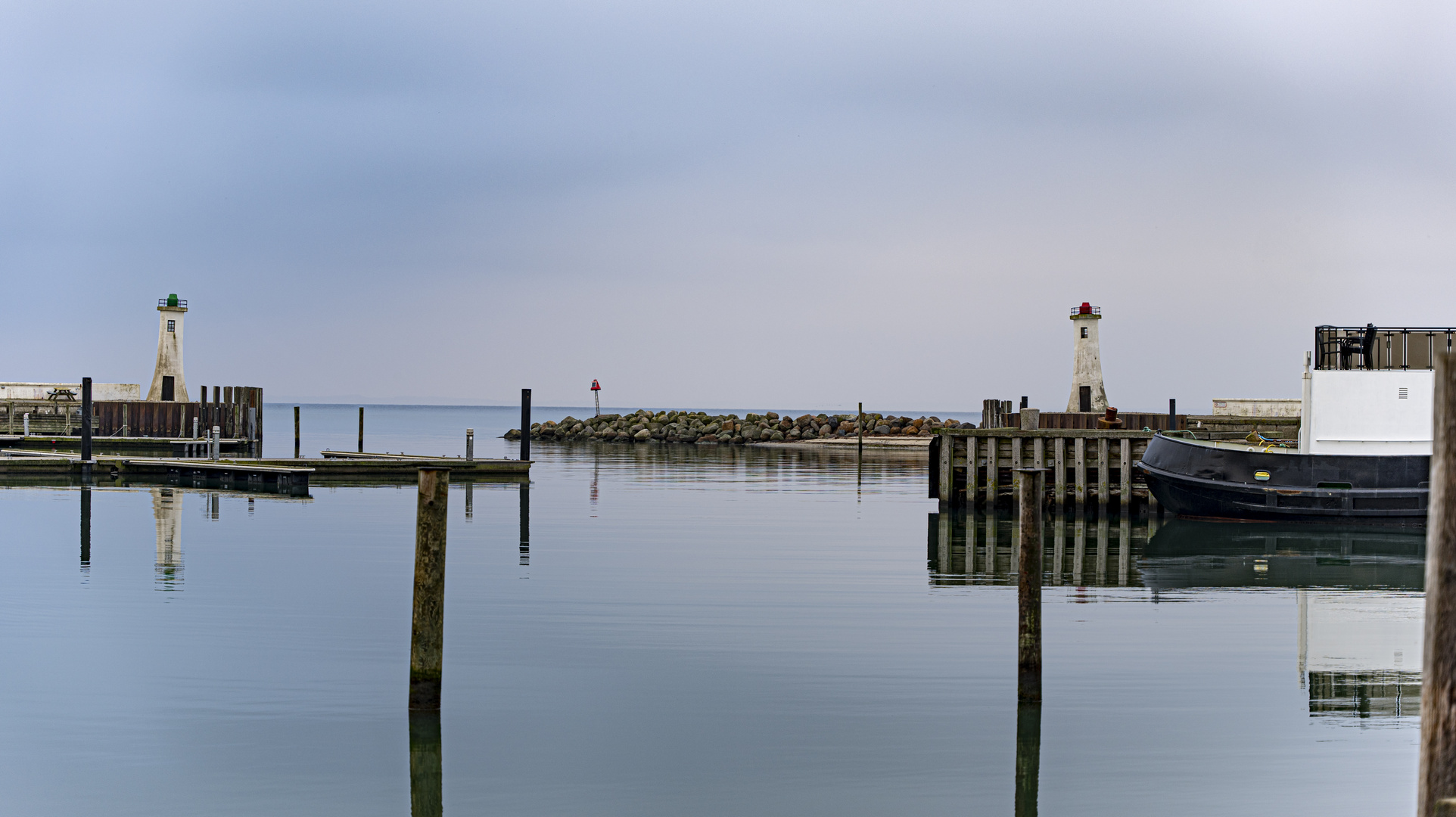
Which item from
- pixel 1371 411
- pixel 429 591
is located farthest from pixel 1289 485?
pixel 429 591

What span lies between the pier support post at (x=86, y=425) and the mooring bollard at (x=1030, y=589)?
3256 centimetres

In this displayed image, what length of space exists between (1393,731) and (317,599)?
13.1m

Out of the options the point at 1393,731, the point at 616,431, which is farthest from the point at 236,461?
the point at 616,431

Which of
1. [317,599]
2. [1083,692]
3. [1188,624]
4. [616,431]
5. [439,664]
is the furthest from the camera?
[616,431]

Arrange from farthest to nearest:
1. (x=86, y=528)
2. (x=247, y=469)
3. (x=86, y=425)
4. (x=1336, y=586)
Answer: (x=86, y=425), (x=247, y=469), (x=86, y=528), (x=1336, y=586)

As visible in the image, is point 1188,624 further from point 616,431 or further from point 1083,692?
point 616,431

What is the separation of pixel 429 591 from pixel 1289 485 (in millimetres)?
20557

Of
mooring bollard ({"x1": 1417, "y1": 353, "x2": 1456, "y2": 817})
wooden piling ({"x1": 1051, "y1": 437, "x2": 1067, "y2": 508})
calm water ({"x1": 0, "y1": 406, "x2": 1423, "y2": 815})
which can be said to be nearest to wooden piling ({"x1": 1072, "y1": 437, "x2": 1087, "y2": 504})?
wooden piling ({"x1": 1051, "y1": 437, "x2": 1067, "y2": 508})

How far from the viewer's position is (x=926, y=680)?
12172mm

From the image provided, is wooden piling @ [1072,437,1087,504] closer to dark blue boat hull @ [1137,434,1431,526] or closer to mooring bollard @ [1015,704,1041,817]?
dark blue boat hull @ [1137,434,1431,526]

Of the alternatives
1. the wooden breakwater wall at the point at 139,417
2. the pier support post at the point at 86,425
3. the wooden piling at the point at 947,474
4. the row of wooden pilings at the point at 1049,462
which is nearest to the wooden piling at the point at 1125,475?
the row of wooden pilings at the point at 1049,462

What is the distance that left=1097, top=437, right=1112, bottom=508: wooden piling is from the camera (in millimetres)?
27766

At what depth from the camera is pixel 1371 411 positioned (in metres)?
23.9

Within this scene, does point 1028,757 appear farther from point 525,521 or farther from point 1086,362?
point 1086,362
